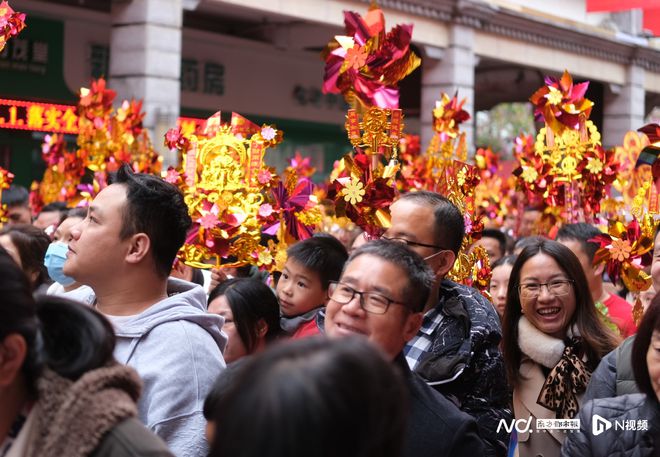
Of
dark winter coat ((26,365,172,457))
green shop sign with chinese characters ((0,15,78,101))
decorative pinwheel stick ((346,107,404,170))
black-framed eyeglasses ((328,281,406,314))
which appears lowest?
dark winter coat ((26,365,172,457))

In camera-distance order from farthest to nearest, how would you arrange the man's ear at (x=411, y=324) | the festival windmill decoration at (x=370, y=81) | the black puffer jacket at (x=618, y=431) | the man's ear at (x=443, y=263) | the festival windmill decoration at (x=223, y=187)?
the festival windmill decoration at (x=223, y=187) < the festival windmill decoration at (x=370, y=81) < the man's ear at (x=443, y=263) < the black puffer jacket at (x=618, y=431) < the man's ear at (x=411, y=324)

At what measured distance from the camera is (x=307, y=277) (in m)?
4.72

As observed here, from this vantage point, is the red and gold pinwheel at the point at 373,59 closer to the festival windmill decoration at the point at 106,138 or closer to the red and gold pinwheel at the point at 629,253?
the red and gold pinwheel at the point at 629,253

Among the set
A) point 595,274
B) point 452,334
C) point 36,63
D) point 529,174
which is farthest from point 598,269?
point 36,63

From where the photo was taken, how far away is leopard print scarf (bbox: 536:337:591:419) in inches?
156

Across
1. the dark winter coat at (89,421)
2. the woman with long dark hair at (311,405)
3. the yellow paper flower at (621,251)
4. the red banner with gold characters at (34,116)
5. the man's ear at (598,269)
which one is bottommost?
the dark winter coat at (89,421)

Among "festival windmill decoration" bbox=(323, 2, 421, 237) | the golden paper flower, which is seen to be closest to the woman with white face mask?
"festival windmill decoration" bbox=(323, 2, 421, 237)

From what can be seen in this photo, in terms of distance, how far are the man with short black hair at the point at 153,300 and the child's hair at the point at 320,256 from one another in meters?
1.41

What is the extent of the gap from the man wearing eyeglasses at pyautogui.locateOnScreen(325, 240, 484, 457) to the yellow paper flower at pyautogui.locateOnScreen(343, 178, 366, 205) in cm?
154

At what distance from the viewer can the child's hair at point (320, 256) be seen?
4.72m

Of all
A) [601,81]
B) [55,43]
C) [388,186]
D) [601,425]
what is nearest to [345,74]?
[388,186]

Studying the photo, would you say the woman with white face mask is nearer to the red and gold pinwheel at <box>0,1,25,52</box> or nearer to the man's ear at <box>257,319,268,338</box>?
the man's ear at <box>257,319,268,338</box>

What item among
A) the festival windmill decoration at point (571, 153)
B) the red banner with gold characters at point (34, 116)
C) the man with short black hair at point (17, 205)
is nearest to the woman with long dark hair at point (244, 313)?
the festival windmill decoration at point (571, 153)

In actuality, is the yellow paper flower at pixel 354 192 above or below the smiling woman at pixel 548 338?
above
